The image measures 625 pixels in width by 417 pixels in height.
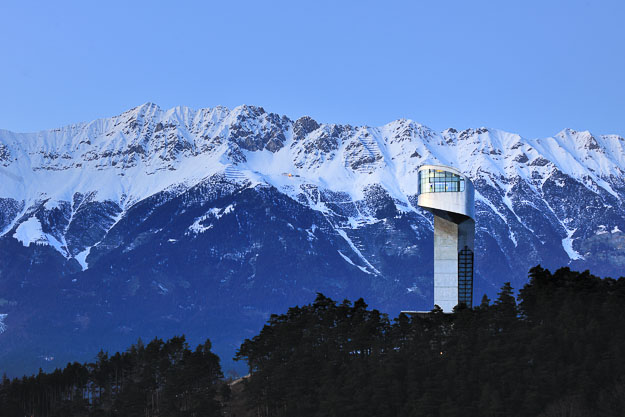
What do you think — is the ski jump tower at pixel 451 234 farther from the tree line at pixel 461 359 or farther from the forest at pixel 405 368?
the tree line at pixel 461 359

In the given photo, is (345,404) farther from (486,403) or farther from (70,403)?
(70,403)

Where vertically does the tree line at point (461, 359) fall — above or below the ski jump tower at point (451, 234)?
below

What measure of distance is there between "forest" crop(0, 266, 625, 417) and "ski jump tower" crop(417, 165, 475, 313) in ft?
16.0

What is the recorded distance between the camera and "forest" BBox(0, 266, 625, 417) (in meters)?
108

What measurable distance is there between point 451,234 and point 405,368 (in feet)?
102

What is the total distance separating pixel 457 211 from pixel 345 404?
4241 centimetres

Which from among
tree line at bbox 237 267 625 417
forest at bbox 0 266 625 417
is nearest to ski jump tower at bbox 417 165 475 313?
forest at bbox 0 266 625 417

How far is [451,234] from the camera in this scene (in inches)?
5837

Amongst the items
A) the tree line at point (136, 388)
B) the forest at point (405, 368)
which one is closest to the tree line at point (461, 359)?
the forest at point (405, 368)

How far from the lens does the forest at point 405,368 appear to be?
108 m

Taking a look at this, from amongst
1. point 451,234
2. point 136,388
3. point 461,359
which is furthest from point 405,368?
point 136,388

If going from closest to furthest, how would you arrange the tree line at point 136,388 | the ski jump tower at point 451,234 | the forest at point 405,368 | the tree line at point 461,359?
1. the tree line at point 461,359
2. the forest at point 405,368
3. the tree line at point 136,388
4. the ski jump tower at point 451,234

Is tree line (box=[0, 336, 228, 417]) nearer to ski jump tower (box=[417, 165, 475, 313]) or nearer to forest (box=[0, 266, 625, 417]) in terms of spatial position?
forest (box=[0, 266, 625, 417])

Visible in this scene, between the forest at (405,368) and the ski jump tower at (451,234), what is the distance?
4.87 meters
